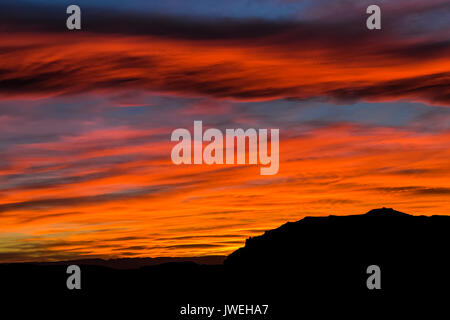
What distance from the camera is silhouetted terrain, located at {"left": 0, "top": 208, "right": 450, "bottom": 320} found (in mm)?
136375

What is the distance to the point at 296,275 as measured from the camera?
554 feet

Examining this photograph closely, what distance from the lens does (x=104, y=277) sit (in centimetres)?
17962

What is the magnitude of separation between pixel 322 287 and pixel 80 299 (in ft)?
188

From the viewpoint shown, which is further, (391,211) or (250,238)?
(250,238)

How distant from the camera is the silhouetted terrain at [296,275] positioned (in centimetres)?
13638

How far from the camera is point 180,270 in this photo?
18250cm

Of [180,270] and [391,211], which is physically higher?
[391,211]
